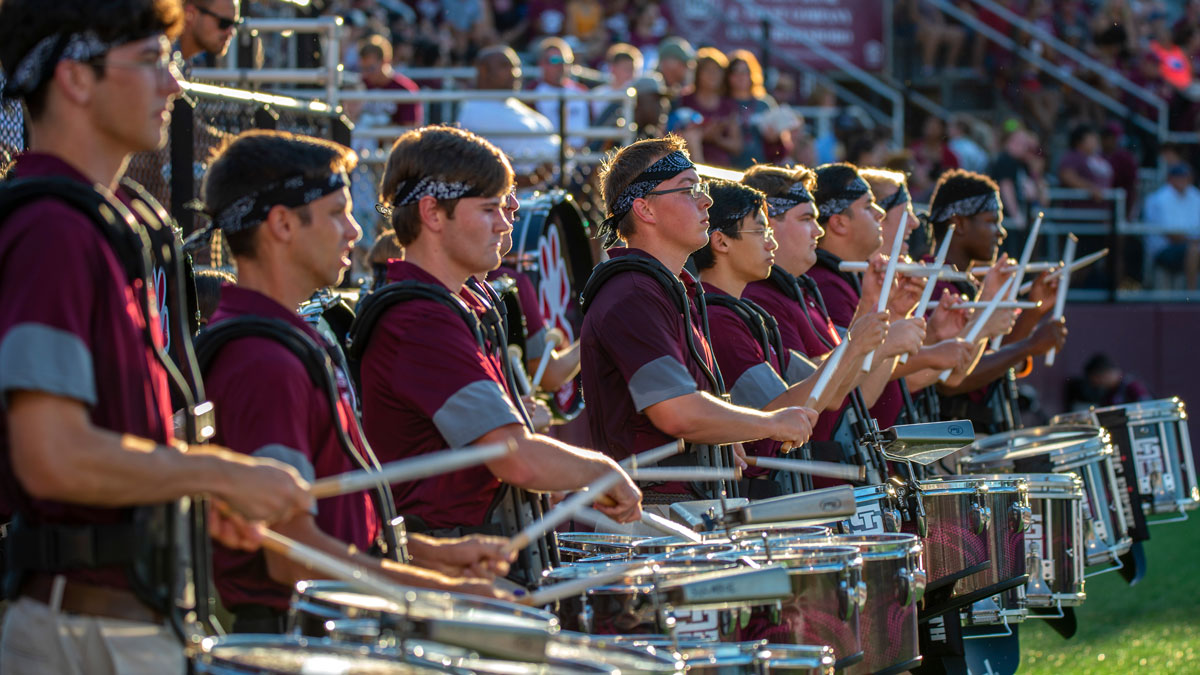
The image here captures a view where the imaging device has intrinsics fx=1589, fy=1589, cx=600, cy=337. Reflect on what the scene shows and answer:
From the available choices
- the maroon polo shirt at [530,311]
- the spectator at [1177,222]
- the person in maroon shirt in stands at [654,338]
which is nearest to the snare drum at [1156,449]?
the maroon polo shirt at [530,311]

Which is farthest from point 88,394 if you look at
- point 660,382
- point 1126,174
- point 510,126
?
point 1126,174

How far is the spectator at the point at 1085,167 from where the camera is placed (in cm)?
1539

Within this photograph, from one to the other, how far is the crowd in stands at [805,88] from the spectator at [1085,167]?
Answer: 0.02 meters

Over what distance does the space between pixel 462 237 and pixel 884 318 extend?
73.7 inches

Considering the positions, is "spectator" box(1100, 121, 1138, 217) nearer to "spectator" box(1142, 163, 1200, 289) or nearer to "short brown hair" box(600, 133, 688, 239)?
"spectator" box(1142, 163, 1200, 289)

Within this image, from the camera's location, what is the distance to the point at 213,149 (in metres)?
6.47

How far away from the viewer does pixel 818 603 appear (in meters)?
4.00

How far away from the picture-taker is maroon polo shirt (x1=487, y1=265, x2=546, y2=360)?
7032mm

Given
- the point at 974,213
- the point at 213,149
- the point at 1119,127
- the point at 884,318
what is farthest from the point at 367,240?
the point at 1119,127

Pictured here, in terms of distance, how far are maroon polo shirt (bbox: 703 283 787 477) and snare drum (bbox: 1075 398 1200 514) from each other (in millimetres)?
3453

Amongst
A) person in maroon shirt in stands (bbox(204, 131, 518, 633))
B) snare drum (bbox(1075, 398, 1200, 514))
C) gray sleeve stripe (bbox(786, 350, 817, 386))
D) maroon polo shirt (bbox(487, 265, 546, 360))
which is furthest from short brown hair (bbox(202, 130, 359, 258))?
snare drum (bbox(1075, 398, 1200, 514))

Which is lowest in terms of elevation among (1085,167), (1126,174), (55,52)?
(1126,174)

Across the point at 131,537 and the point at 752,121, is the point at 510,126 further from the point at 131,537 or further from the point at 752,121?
the point at 131,537

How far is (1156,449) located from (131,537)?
22.4 ft
